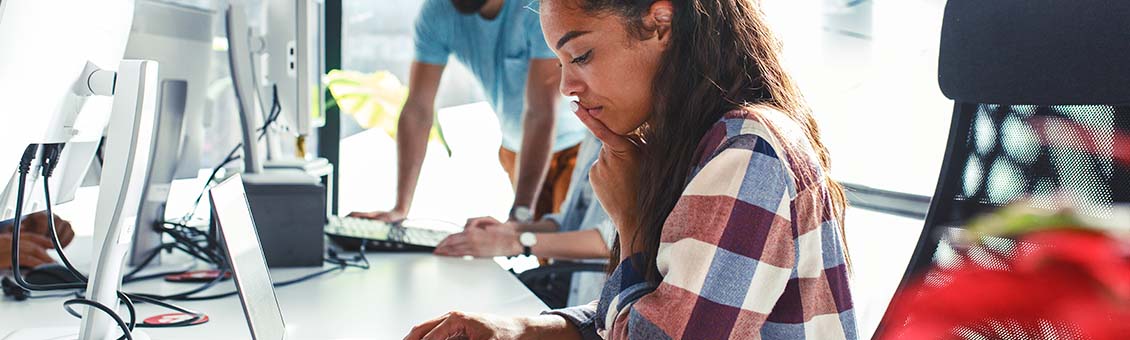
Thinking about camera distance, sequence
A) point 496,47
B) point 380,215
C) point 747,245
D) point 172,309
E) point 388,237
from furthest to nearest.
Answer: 1. point 496,47
2. point 380,215
3. point 388,237
4. point 172,309
5. point 747,245

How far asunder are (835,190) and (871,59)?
1808 millimetres

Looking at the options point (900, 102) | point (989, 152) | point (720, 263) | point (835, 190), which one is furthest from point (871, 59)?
point (720, 263)

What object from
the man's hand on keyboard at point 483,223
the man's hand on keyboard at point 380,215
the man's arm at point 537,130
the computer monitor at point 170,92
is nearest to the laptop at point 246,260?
the computer monitor at point 170,92

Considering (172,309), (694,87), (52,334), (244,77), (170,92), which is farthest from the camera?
(244,77)

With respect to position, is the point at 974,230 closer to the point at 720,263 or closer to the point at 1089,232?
the point at 1089,232

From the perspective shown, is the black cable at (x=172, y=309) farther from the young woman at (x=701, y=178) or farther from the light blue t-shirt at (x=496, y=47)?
the light blue t-shirt at (x=496, y=47)

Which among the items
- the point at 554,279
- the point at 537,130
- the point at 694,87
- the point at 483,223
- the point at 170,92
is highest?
the point at 694,87

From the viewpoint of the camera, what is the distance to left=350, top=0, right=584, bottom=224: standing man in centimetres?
244

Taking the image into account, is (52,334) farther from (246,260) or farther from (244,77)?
(244,77)

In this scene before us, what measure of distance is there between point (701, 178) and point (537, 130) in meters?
1.59

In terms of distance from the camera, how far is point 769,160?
789 millimetres

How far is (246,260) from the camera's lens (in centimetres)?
106

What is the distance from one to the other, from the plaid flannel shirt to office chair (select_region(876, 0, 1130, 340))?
28 cm

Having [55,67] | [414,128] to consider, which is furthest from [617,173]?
[414,128]
